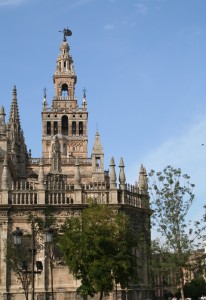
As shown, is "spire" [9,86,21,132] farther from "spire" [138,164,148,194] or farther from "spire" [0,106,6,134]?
"spire" [138,164,148,194]

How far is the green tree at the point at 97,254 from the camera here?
3988 centimetres

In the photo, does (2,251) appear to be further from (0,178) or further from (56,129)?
(56,129)

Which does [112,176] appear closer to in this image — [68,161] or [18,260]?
[18,260]

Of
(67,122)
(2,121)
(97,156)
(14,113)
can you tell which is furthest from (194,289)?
(2,121)

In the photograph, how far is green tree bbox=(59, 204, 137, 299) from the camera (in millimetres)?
39875

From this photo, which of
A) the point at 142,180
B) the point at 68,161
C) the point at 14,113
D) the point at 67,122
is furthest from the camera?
the point at 67,122

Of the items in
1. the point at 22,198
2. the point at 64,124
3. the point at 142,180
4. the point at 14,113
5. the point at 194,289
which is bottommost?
the point at 194,289

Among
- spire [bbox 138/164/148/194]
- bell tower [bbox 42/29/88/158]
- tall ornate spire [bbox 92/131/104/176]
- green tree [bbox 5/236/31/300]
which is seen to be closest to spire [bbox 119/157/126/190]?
spire [bbox 138/164/148/194]

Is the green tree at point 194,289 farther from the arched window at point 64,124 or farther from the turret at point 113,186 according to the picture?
the turret at point 113,186

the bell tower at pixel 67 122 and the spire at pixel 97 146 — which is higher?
the bell tower at pixel 67 122

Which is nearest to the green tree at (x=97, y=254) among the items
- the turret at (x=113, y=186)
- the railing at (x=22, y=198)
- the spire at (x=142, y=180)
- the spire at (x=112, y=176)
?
the turret at (x=113, y=186)

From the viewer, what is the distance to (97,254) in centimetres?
4006

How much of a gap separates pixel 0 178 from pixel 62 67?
173ft

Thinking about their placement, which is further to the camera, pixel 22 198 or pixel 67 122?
pixel 67 122
